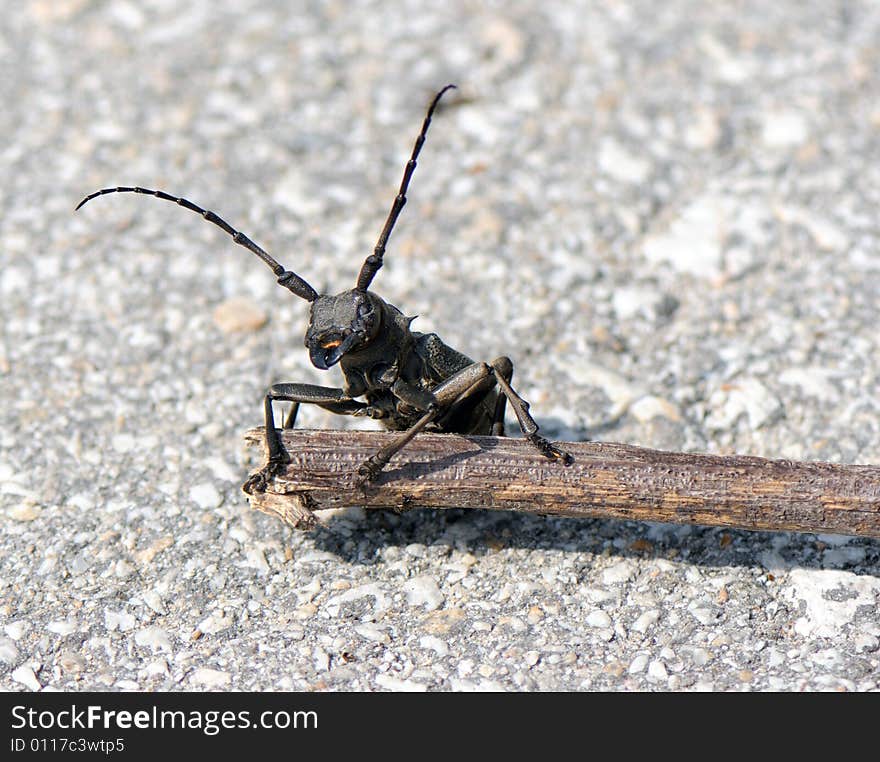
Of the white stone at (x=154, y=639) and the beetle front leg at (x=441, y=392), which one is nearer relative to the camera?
the white stone at (x=154, y=639)

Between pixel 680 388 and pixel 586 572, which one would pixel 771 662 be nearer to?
pixel 586 572

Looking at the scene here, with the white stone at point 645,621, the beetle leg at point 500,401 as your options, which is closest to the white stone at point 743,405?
the beetle leg at point 500,401

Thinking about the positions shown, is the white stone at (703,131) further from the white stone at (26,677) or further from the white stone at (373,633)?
the white stone at (26,677)

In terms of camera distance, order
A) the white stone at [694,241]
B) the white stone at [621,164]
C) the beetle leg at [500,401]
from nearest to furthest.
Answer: the beetle leg at [500,401] → the white stone at [694,241] → the white stone at [621,164]

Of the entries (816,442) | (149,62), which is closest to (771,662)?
(816,442)

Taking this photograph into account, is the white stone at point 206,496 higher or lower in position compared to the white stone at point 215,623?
higher

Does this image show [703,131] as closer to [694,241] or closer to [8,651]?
[694,241]

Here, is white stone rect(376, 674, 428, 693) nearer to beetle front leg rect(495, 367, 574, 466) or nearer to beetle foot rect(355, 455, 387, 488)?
beetle foot rect(355, 455, 387, 488)
